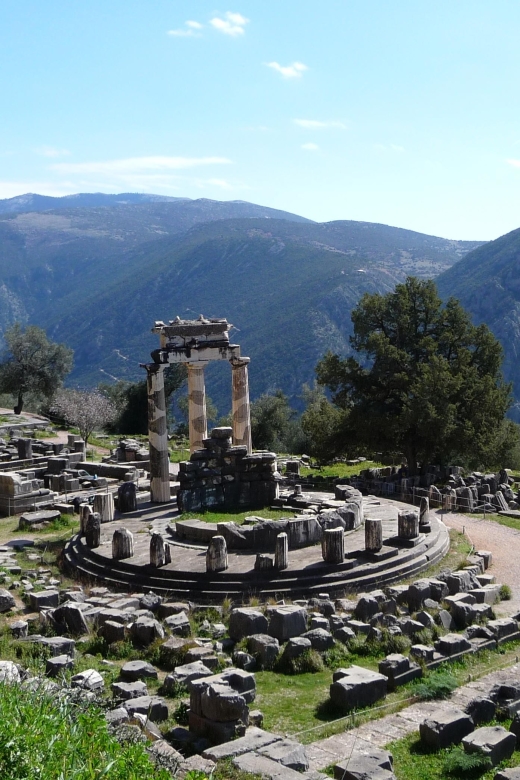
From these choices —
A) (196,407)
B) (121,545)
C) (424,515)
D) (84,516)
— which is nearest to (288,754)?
(121,545)

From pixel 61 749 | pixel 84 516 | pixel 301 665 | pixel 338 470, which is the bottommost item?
pixel 338 470

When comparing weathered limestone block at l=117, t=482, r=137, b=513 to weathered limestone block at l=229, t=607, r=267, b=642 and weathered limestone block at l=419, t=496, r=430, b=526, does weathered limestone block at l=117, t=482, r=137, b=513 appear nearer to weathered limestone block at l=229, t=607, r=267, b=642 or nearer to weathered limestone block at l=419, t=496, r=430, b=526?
weathered limestone block at l=419, t=496, r=430, b=526

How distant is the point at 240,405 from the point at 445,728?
2251 centimetres

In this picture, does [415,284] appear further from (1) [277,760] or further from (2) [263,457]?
(1) [277,760]

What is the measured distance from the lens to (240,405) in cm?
3456

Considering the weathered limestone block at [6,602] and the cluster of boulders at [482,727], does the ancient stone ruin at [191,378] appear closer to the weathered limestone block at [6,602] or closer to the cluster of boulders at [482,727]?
the weathered limestone block at [6,602]

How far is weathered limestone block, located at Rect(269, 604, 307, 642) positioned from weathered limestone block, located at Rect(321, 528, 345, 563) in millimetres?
3801

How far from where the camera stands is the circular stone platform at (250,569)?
20672 mm

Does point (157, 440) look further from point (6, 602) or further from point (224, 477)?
point (6, 602)

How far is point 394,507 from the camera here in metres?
30.0

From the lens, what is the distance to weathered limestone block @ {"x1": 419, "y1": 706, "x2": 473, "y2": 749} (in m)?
12.8

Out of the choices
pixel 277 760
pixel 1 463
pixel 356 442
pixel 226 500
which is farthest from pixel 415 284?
pixel 277 760

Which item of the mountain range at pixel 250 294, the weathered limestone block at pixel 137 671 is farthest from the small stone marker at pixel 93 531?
the mountain range at pixel 250 294

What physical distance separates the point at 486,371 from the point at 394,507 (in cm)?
1240
